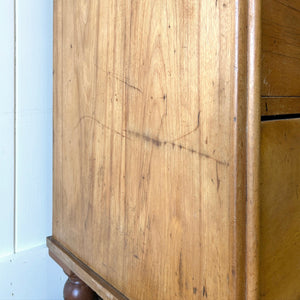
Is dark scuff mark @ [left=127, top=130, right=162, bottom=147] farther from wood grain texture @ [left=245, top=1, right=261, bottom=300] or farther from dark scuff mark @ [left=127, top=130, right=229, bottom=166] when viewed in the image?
wood grain texture @ [left=245, top=1, right=261, bottom=300]

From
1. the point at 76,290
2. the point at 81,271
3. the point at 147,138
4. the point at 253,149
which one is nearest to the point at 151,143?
the point at 147,138

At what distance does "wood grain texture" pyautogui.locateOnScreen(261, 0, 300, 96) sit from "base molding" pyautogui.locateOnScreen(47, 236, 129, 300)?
0.45 m

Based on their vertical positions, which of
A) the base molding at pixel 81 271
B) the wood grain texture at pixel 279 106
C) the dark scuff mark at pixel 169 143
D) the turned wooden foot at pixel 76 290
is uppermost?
the wood grain texture at pixel 279 106

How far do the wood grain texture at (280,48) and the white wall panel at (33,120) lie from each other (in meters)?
0.61

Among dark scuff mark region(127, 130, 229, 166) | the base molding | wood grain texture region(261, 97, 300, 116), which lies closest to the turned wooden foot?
the base molding

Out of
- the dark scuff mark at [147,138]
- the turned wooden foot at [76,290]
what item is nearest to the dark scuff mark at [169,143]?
the dark scuff mark at [147,138]

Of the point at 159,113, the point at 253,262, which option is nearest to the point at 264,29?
the point at 159,113

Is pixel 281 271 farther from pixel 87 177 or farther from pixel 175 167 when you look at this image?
pixel 87 177

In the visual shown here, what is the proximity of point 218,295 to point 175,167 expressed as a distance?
7.2 inches

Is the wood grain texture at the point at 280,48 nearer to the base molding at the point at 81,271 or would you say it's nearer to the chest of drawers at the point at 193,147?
the chest of drawers at the point at 193,147

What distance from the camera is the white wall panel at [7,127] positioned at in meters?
0.84

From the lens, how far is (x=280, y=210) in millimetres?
505

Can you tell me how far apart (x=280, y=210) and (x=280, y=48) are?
0.74ft

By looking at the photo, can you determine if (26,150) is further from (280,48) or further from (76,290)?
(280,48)
